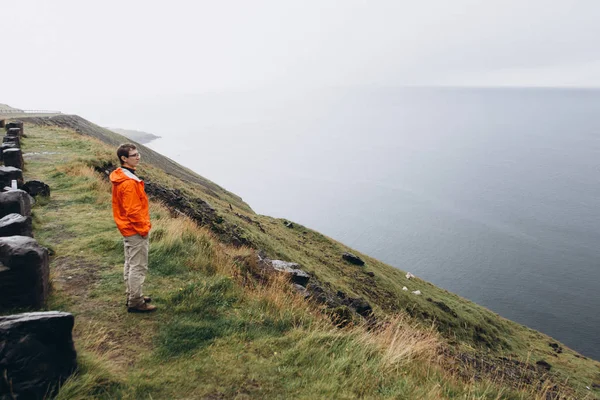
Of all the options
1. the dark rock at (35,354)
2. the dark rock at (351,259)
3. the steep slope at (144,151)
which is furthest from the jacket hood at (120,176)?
the steep slope at (144,151)

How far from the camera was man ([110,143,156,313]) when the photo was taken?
7594mm

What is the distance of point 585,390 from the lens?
36.6m

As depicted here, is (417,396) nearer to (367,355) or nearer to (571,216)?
(367,355)

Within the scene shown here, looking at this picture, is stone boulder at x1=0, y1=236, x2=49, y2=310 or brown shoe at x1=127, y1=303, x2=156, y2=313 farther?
brown shoe at x1=127, y1=303, x2=156, y2=313

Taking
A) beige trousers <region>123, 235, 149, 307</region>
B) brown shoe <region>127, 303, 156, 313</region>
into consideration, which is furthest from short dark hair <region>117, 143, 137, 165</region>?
brown shoe <region>127, 303, 156, 313</region>

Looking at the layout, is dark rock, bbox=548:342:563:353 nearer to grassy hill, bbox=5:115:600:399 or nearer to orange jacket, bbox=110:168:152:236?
grassy hill, bbox=5:115:600:399

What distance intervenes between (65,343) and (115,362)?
1.03 metres

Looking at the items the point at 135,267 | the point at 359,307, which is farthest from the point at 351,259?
the point at 135,267

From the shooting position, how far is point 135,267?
7754 millimetres

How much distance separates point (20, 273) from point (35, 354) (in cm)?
265

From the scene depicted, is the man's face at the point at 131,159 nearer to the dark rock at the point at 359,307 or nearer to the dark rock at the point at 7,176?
the dark rock at the point at 7,176

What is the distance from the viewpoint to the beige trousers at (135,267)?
763 centimetres

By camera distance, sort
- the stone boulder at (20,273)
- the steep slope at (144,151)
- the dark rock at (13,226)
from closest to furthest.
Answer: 1. the stone boulder at (20,273)
2. the dark rock at (13,226)
3. the steep slope at (144,151)

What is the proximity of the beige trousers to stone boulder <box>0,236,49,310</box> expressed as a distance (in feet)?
5.20
